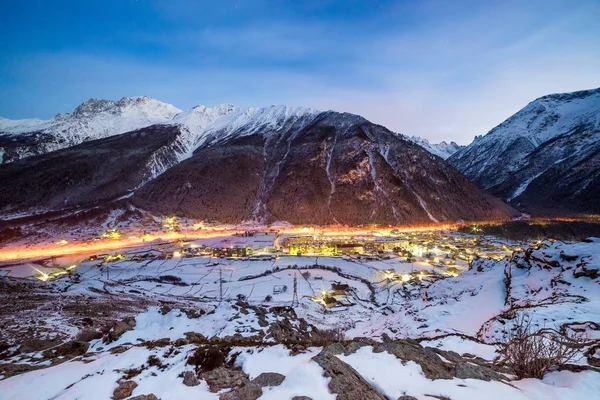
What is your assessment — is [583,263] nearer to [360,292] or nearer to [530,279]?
[530,279]

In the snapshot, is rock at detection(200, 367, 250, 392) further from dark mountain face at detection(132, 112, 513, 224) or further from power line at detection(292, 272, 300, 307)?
dark mountain face at detection(132, 112, 513, 224)

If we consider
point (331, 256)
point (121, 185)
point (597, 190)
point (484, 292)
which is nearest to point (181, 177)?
point (121, 185)

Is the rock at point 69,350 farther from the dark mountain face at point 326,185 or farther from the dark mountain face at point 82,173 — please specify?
the dark mountain face at point 82,173

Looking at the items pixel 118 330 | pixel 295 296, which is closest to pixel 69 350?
pixel 118 330

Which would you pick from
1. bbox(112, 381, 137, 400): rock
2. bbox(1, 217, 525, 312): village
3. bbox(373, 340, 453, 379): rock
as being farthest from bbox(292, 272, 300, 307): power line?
bbox(112, 381, 137, 400): rock

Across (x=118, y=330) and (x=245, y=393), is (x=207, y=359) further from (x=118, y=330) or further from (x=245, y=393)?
(x=118, y=330)

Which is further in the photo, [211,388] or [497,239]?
[497,239]
